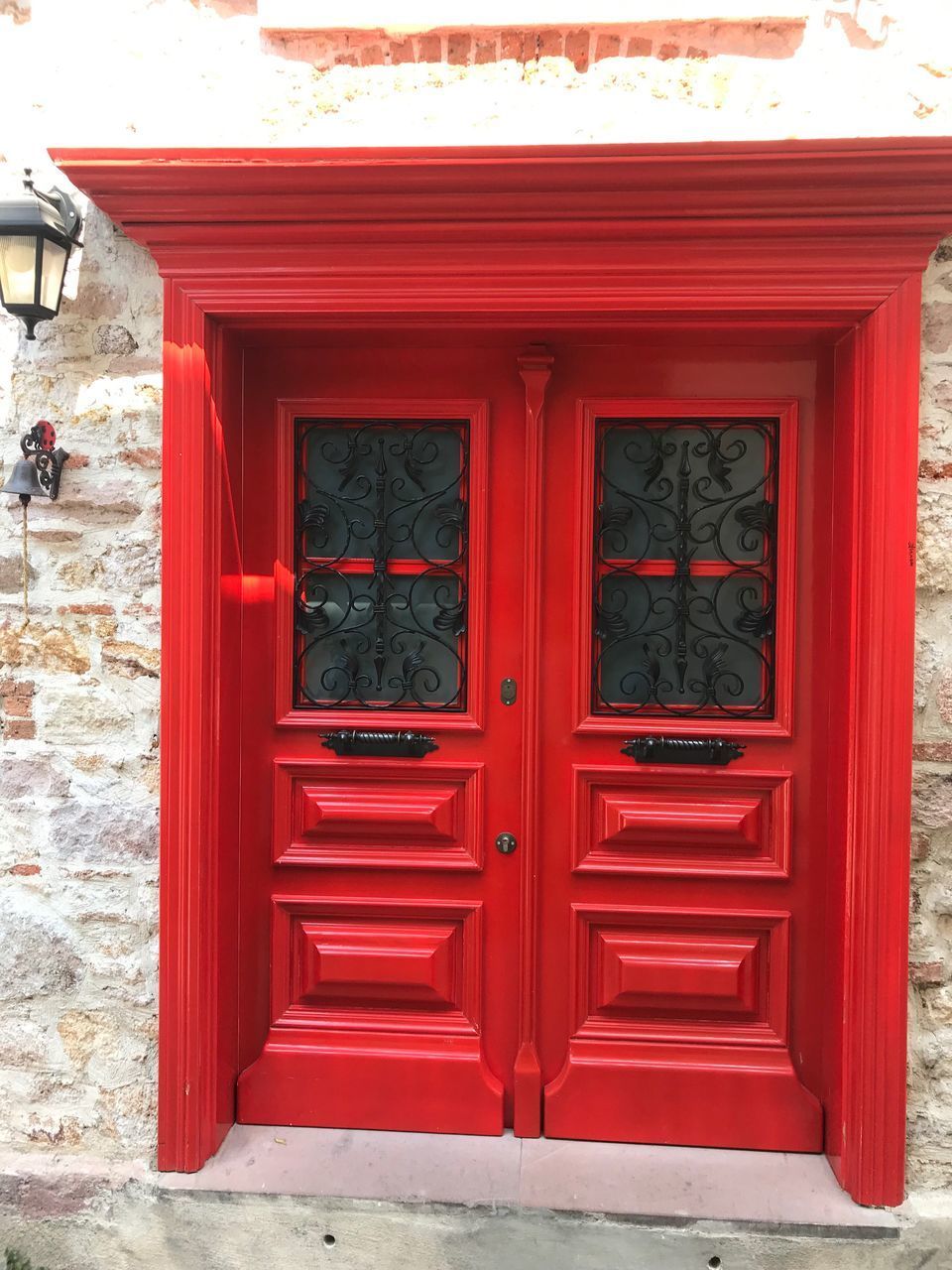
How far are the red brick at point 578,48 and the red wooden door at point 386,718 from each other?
849 millimetres

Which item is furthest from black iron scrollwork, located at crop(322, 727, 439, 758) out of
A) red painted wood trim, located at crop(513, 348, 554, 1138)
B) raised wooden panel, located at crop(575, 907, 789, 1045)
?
raised wooden panel, located at crop(575, 907, 789, 1045)

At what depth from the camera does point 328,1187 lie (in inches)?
97.7

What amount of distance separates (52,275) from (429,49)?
130cm

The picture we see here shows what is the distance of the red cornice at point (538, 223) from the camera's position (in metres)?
2.24

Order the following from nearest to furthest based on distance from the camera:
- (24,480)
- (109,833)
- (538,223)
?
1. (538,223)
2. (24,480)
3. (109,833)

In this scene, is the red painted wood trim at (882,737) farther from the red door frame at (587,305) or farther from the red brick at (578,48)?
the red brick at (578,48)

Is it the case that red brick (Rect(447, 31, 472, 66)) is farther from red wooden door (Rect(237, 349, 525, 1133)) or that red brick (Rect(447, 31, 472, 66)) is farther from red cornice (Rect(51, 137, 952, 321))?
red wooden door (Rect(237, 349, 525, 1133))

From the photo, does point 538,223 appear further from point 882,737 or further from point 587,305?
point 882,737

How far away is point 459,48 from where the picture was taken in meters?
2.45

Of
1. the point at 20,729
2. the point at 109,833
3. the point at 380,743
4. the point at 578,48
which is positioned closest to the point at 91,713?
the point at 20,729

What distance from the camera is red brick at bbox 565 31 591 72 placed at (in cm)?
242

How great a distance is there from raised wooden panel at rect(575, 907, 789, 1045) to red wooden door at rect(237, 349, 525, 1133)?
0.31m

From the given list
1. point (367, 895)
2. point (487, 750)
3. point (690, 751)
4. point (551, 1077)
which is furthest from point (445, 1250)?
point (690, 751)

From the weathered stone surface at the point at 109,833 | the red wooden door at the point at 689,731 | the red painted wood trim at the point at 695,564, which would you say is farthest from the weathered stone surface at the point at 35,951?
the red painted wood trim at the point at 695,564
